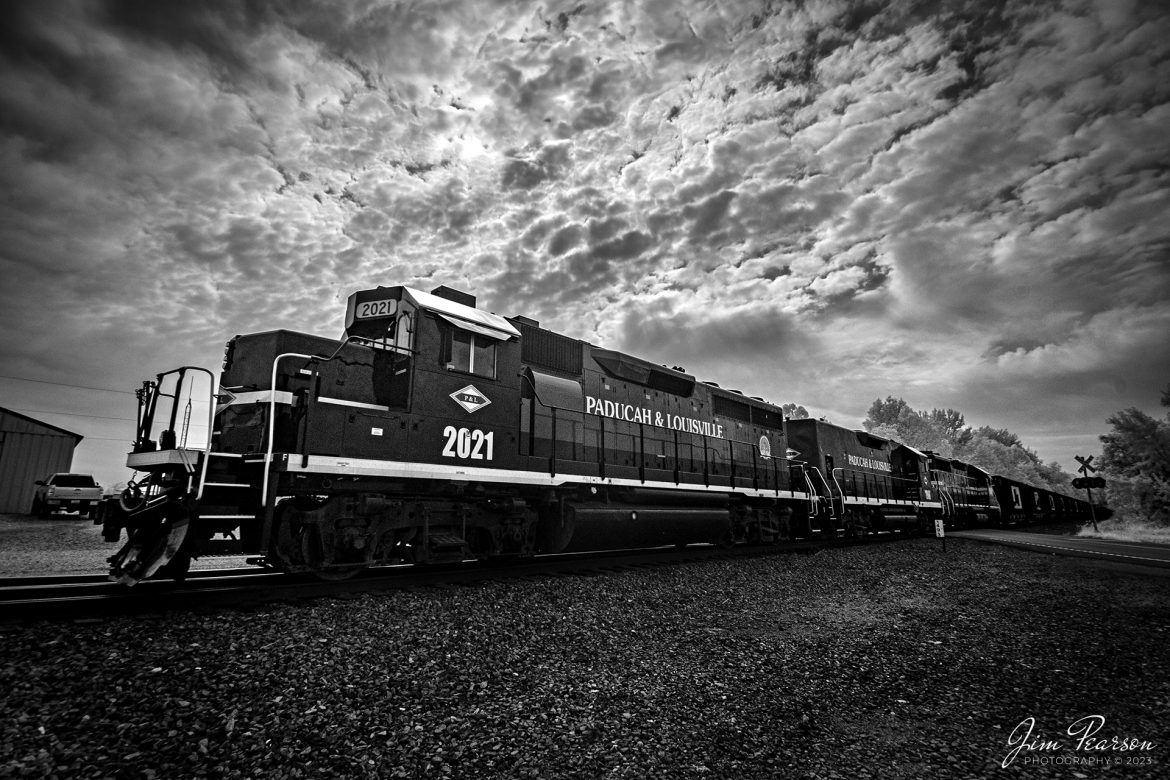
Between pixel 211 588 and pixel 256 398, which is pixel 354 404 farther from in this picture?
pixel 211 588

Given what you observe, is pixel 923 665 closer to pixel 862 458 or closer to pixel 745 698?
pixel 745 698

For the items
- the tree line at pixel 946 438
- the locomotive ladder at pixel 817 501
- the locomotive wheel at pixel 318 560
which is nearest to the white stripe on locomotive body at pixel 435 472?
the locomotive wheel at pixel 318 560

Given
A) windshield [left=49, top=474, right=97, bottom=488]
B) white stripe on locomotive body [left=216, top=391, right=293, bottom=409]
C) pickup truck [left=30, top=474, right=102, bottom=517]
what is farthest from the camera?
windshield [left=49, top=474, right=97, bottom=488]

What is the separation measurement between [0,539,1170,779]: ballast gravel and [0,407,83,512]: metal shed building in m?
29.9

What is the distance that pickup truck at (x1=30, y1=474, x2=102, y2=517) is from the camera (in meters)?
21.6

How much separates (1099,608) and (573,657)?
6547 millimetres

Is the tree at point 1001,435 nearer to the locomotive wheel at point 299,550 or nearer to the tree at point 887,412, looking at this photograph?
the tree at point 887,412

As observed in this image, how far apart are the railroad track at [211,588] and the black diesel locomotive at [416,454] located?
10.6 inches

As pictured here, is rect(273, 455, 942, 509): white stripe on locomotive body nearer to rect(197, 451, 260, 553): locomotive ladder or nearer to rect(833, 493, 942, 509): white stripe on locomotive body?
rect(197, 451, 260, 553): locomotive ladder

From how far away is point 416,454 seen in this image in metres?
6.71

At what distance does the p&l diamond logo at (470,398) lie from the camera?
7.28m

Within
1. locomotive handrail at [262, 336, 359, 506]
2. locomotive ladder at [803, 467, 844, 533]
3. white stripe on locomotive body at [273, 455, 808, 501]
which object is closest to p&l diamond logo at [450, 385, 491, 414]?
white stripe on locomotive body at [273, 455, 808, 501]

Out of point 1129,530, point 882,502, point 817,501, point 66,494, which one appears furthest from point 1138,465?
point 66,494

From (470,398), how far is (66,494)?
953 inches
